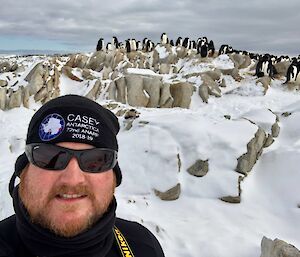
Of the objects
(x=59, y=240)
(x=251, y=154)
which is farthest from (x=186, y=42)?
(x=59, y=240)

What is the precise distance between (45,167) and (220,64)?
27904 mm

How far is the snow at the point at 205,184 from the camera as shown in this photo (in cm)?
676

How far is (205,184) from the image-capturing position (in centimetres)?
907

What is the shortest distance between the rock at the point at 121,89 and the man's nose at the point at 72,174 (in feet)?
61.6

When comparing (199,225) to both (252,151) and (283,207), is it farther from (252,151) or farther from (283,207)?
(252,151)

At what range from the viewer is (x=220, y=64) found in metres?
28.4

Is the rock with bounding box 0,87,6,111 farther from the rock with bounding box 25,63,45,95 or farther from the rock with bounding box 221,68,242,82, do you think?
the rock with bounding box 221,68,242,82

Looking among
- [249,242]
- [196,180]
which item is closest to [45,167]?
[249,242]

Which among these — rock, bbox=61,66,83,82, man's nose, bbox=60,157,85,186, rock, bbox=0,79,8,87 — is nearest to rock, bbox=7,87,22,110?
rock, bbox=0,79,8,87

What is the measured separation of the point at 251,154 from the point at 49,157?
8981mm

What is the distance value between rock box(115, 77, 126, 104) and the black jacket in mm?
18475

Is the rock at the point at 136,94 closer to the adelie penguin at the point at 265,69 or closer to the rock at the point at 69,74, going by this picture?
the rock at the point at 69,74

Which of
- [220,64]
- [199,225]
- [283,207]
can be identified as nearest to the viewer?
[199,225]

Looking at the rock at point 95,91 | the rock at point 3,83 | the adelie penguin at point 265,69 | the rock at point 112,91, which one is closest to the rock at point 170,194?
the rock at point 112,91
